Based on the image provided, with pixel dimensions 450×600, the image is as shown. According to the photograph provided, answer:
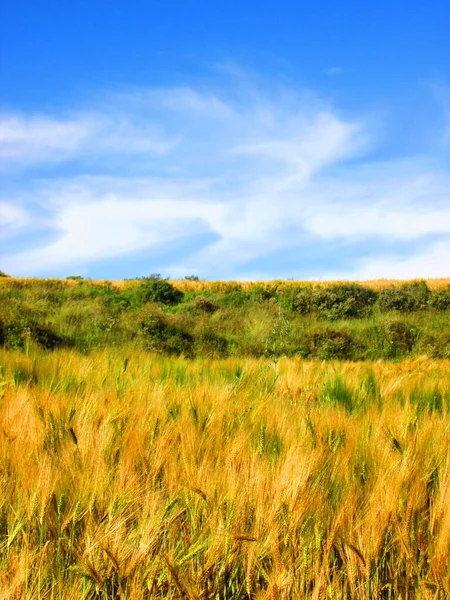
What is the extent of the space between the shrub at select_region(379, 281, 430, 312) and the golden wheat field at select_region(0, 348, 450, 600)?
2026cm

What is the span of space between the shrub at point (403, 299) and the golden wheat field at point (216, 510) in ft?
66.5

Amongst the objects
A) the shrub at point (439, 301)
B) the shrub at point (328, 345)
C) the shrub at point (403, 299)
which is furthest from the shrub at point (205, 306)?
the shrub at point (439, 301)

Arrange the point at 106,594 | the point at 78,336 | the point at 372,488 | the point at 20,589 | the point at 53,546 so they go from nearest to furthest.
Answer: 1. the point at 20,589
2. the point at 106,594
3. the point at 53,546
4. the point at 372,488
5. the point at 78,336

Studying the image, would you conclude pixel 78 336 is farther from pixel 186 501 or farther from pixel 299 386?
pixel 186 501

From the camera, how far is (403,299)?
2239 centimetres

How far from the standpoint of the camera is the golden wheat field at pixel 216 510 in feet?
4.76

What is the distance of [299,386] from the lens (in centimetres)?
399

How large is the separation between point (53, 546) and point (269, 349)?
41.0 ft

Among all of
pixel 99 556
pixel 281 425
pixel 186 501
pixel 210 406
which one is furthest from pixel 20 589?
pixel 210 406

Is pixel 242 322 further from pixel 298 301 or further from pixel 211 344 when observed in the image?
pixel 298 301

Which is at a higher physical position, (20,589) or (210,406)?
(210,406)

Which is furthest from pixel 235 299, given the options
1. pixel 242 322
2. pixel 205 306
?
pixel 242 322

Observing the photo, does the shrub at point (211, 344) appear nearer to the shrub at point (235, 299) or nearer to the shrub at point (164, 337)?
the shrub at point (164, 337)

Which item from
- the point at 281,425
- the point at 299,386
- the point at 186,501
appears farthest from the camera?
the point at 299,386
